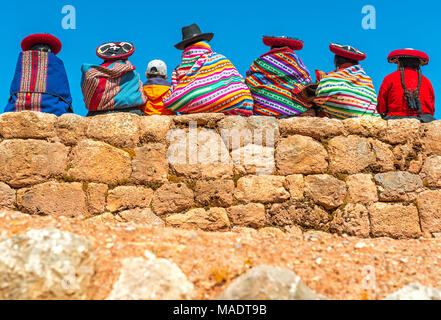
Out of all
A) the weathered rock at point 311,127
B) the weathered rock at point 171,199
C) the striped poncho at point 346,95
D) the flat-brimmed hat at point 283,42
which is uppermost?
the flat-brimmed hat at point 283,42

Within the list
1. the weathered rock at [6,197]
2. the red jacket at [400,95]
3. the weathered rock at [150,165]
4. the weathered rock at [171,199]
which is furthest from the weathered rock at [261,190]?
the weathered rock at [6,197]

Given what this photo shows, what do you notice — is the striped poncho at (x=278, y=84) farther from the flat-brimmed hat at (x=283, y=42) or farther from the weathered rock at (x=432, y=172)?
the weathered rock at (x=432, y=172)

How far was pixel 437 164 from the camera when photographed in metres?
5.10

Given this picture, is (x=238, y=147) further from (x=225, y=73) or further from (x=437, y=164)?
(x=437, y=164)

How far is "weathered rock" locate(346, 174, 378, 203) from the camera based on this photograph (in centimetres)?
495

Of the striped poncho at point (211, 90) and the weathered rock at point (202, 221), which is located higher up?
the striped poncho at point (211, 90)

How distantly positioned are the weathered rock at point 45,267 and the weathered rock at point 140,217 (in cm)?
159

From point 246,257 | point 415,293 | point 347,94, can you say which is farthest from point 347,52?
point 415,293

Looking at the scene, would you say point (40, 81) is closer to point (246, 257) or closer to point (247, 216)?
point (247, 216)

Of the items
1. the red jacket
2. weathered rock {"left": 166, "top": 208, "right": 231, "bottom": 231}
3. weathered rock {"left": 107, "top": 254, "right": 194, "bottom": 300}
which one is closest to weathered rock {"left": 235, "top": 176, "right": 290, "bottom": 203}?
weathered rock {"left": 166, "top": 208, "right": 231, "bottom": 231}

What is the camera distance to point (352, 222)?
4863 millimetres

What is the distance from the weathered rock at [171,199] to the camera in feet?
16.0

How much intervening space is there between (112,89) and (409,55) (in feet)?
10.9

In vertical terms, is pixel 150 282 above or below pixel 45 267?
below
